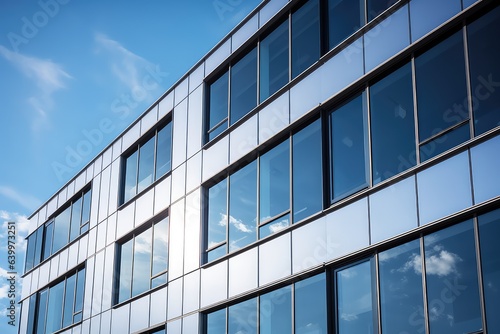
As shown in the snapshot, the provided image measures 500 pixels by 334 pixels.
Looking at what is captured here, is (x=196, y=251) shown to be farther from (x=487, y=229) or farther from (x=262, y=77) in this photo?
(x=487, y=229)

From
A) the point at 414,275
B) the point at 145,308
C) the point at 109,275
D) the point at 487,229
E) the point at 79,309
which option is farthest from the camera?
the point at 79,309

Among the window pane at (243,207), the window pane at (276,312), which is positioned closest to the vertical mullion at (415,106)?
the window pane at (276,312)

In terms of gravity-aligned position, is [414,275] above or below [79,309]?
below

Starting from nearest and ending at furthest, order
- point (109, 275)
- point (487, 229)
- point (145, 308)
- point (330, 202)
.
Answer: point (487, 229) → point (330, 202) → point (145, 308) → point (109, 275)

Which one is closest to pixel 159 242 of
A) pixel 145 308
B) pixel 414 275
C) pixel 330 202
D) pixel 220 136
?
pixel 145 308

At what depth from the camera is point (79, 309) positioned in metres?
31.9

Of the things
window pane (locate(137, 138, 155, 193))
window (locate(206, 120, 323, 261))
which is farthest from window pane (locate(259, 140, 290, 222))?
window pane (locate(137, 138, 155, 193))

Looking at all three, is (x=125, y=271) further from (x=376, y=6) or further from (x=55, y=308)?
(x=376, y=6)

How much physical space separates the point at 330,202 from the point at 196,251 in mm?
6670

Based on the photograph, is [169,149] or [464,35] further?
[169,149]

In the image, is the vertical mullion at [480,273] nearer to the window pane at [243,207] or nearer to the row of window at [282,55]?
the row of window at [282,55]

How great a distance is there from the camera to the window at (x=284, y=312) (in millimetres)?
18250

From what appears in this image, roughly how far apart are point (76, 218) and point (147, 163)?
23.7ft

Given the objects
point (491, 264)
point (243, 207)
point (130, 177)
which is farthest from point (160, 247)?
point (491, 264)
